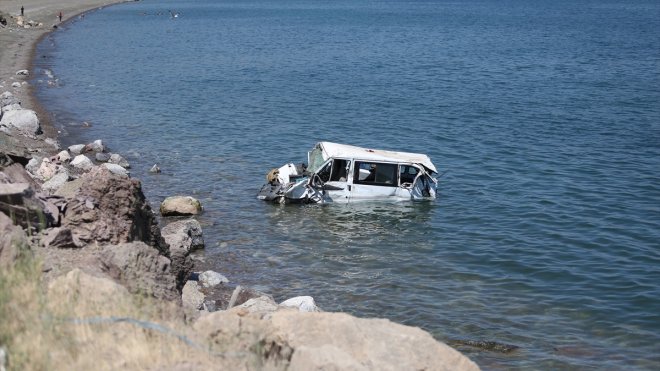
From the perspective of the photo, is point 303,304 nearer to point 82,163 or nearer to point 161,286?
point 161,286

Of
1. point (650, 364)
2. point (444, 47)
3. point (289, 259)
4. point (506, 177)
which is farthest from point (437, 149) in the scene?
point (444, 47)

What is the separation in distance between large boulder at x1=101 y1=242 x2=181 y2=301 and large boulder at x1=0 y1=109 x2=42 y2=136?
80.4ft

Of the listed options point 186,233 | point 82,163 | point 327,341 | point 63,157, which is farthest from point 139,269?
point 63,157

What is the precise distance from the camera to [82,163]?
31109 millimetres

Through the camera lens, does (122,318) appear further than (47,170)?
No

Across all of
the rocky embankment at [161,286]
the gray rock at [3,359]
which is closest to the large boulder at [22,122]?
the rocky embankment at [161,286]

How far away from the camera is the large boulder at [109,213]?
15.2 meters

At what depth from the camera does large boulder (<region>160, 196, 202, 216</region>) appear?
26578 millimetres

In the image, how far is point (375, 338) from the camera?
35.7ft

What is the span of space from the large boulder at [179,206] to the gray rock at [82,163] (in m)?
5.52

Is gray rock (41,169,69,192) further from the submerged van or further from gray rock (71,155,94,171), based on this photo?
the submerged van

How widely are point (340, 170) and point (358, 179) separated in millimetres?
705

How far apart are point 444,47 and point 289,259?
196ft

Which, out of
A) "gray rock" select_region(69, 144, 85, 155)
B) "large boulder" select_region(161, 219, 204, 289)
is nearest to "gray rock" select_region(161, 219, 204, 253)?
"large boulder" select_region(161, 219, 204, 289)
